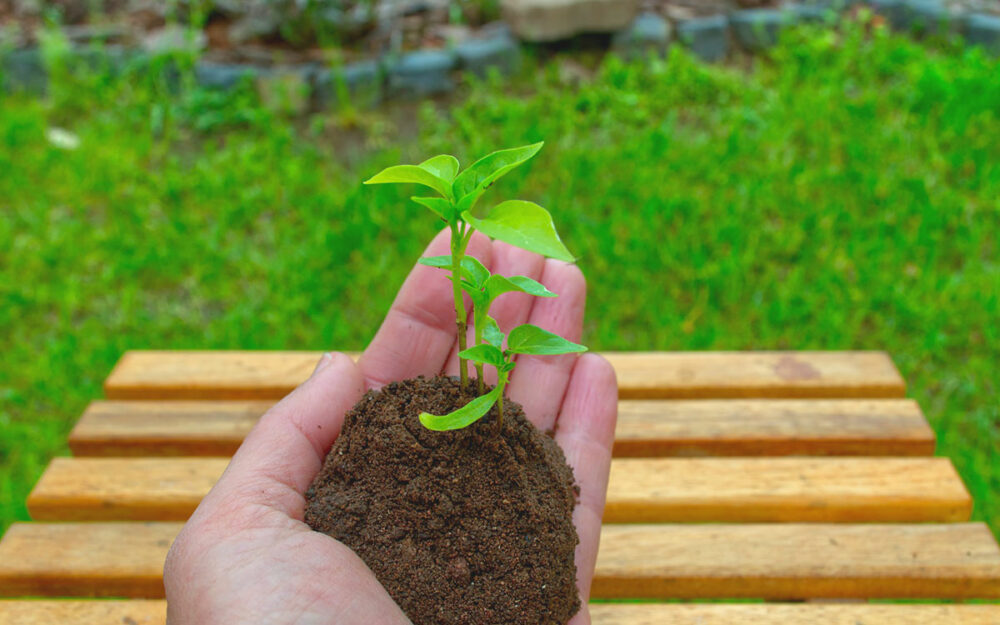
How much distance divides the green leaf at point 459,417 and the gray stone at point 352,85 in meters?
3.13

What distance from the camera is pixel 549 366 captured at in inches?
74.8

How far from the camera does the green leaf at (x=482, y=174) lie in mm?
1306

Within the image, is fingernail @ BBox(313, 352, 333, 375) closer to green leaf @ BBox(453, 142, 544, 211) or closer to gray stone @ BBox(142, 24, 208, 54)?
green leaf @ BBox(453, 142, 544, 211)

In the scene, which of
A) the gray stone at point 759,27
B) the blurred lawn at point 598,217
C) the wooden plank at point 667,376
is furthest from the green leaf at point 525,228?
the gray stone at point 759,27

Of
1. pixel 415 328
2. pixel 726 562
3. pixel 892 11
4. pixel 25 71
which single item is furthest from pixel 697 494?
pixel 25 71

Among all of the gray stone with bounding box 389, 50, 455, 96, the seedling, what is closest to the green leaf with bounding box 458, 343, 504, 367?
the seedling

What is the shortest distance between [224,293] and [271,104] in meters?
1.32

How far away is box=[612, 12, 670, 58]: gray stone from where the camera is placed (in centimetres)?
450

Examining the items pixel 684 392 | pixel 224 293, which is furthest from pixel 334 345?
pixel 684 392

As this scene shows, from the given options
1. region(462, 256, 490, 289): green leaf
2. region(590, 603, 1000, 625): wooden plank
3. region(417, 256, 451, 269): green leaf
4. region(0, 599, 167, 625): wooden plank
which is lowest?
region(0, 599, 167, 625): wooden plank

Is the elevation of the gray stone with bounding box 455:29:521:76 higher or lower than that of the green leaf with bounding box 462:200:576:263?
lower

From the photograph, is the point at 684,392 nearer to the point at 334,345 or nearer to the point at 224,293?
the point at 334,345


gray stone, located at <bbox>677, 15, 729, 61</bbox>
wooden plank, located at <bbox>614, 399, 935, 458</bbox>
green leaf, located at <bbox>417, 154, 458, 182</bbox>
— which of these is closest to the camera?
green leaf, located at <bbox>417, 154, 458, 182</bbox>

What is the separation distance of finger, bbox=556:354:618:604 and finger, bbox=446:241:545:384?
18cm
